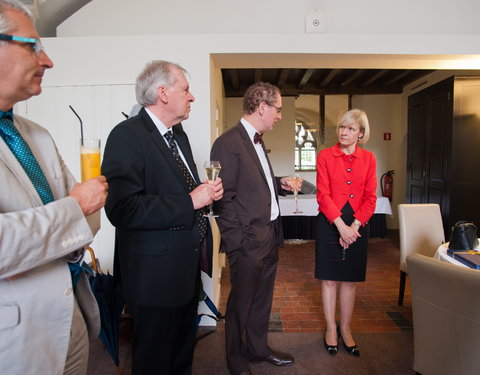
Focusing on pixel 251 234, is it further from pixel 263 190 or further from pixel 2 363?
pixel 2 363

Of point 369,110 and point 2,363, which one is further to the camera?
point 369,110

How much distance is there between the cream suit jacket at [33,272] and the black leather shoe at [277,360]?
172 centimetres

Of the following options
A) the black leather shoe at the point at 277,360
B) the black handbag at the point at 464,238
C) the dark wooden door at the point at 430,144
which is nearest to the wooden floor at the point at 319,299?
the black leather shoe at the point at 277,360

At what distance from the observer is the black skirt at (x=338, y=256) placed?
2414 mm

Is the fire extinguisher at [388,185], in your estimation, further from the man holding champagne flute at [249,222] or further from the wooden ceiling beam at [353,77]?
the man holding champagne flute at [249,222]

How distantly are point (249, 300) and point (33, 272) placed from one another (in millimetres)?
1442

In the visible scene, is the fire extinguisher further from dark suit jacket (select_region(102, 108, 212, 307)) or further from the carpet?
dark suit jacket (select_region(102, 108, 212, 307))

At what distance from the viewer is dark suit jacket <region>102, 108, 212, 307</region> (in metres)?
1.41

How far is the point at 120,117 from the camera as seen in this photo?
298 cm

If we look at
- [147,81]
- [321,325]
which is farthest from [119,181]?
[321,325]

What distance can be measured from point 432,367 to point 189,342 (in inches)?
50.3

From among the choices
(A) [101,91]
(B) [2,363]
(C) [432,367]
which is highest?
(A) [101,91]

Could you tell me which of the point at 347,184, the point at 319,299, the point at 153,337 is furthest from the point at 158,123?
the point at 319,299

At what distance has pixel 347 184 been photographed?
2.37 meters
